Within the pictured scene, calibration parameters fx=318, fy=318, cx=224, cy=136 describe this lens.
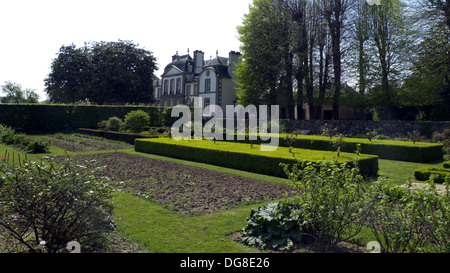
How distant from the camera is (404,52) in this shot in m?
22.6

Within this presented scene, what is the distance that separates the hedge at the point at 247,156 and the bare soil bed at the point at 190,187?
4.41 feet

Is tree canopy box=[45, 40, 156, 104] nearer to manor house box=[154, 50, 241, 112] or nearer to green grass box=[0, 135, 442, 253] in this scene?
manor house box=[154, 50, 241, 112]

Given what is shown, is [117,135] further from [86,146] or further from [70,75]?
[70,75]

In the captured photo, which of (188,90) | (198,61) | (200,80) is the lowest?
(188,90)

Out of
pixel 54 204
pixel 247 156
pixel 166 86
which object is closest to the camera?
pixel 54 204

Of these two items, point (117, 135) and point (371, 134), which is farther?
point (117, 135)

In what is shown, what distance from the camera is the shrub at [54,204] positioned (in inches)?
146

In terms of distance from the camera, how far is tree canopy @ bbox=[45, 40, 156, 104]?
125 feet

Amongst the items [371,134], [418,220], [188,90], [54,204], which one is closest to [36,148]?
[54,204]

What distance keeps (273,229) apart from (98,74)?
127 ft

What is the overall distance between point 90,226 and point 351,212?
335cm
